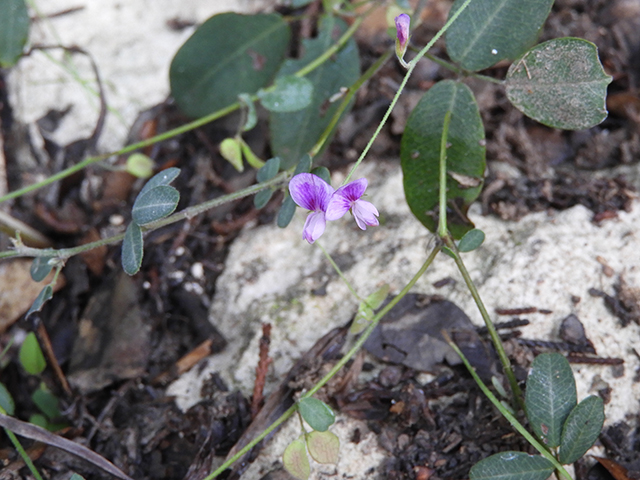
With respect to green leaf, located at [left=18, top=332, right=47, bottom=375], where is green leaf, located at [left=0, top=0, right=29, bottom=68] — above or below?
above

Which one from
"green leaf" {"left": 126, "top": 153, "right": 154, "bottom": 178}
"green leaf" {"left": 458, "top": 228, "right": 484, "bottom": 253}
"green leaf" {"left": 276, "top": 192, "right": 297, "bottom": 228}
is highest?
"green leaf" {"left": 276, "top": 192, "right": 297, "bottom": 228}

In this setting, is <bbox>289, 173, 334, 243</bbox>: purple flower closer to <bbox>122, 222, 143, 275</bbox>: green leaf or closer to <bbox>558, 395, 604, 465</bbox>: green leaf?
<bbox>122, 222, 143, 275</bbox>: green leaf

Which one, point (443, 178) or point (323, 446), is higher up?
point (443, 178)

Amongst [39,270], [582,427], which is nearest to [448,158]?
[582,427]

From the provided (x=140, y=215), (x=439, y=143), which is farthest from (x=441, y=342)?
(x=140, y=215)

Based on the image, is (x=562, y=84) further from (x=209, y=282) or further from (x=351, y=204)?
(x=209, y=282)

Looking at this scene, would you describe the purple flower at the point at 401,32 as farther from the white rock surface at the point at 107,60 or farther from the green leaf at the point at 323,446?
the white rock surface at the point at 107,60

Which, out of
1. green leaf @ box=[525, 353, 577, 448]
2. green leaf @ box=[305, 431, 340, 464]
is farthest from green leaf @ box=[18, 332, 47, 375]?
green leaf @ box=[525, 353, 577, 448]
